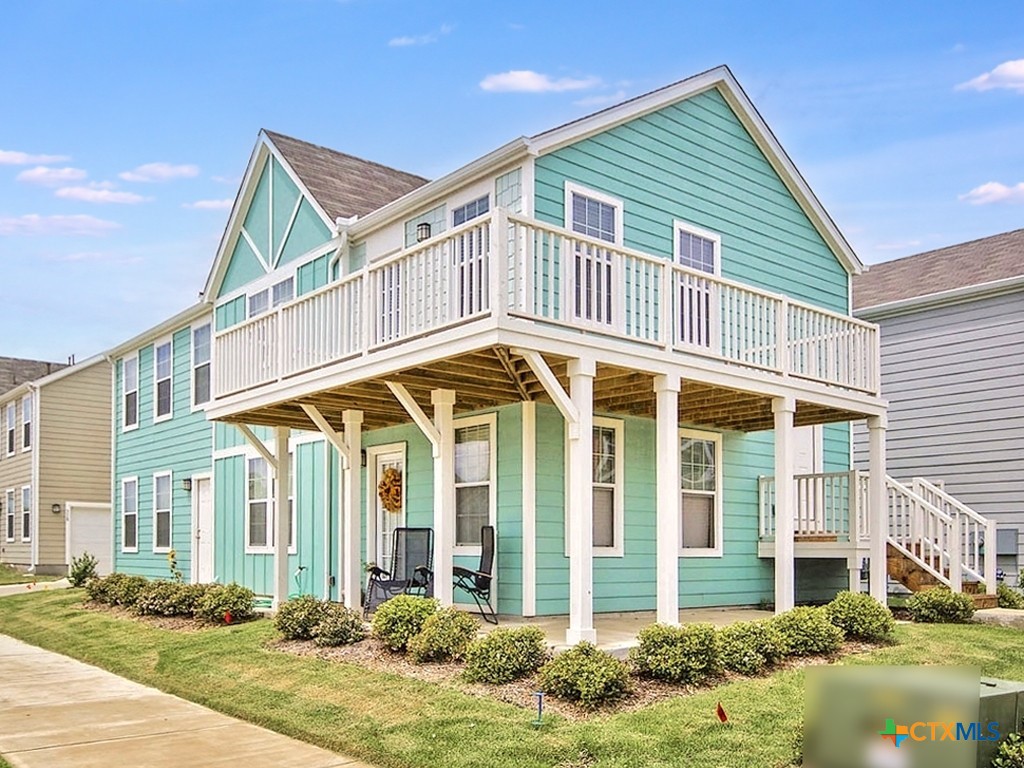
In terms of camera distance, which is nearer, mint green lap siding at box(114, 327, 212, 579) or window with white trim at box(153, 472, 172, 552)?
mint green lap siding at box(114, 327, 212, 579)

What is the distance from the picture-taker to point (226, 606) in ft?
41.9

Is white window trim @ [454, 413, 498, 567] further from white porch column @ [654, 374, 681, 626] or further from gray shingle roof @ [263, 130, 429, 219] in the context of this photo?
gray shingle roof @ [263, 130, 429, 219]

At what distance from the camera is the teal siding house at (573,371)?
9461mm

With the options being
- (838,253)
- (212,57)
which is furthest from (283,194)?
(838,253)

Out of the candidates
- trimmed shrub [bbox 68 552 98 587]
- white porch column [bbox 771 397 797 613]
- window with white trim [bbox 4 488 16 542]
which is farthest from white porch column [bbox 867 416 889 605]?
window with white trim [bbox 4 488 16 542]

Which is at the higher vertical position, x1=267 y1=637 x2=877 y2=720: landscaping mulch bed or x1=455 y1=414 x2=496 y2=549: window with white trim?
x1=455 y1=414 x2=496 y2=549: window with white trim

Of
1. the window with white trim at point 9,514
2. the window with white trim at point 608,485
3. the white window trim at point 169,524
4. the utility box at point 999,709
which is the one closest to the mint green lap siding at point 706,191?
the window with white trim at point 608,485

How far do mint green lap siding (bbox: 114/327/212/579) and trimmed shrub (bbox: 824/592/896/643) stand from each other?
11938 millimetres

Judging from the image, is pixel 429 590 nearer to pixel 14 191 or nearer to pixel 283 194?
pixel 283 194

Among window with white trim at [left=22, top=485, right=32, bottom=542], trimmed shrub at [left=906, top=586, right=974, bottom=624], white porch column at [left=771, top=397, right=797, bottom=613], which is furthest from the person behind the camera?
window with white trim at [left=22, top=485, right=32, bottom=542]

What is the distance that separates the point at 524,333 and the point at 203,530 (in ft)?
38.6

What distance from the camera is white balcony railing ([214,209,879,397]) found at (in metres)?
8.95

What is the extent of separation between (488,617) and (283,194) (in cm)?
809

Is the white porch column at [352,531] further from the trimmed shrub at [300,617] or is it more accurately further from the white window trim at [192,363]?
the white window trim at [192,363]
